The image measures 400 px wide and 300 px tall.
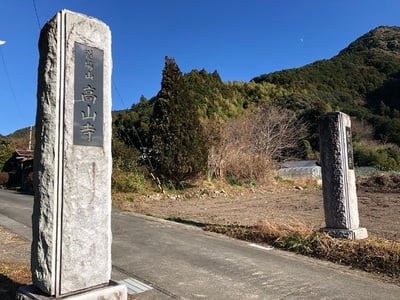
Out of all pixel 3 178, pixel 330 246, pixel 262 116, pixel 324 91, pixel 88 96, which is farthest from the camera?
pixel 324 91

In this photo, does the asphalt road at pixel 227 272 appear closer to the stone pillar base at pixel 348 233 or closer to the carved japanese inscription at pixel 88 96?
the stone pillar base at pixel 348 233

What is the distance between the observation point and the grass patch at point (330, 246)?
4382 millimetres

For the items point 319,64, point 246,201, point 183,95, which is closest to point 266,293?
point 246,201

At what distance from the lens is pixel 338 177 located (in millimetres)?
5574

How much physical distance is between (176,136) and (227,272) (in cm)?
1028

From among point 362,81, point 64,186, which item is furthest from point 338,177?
point 362,81

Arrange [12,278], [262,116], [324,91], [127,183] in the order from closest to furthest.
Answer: [12,278], [127,183], [262,116], [324,91]

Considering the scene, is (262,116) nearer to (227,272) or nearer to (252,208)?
(252,208)

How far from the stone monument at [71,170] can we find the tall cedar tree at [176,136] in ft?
36.2

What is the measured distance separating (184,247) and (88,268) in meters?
2.85

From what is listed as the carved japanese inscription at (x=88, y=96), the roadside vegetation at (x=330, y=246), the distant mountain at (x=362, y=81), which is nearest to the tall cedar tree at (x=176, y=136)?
the roadside vegetation at (x=330, y=246)

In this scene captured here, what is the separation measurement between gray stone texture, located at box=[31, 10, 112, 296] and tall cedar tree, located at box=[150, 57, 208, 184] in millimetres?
11067

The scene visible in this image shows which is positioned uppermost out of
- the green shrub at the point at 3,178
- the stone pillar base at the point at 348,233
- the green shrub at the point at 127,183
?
the green shrub at the point at 3,178

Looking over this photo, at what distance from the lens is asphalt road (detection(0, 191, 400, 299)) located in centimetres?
363
